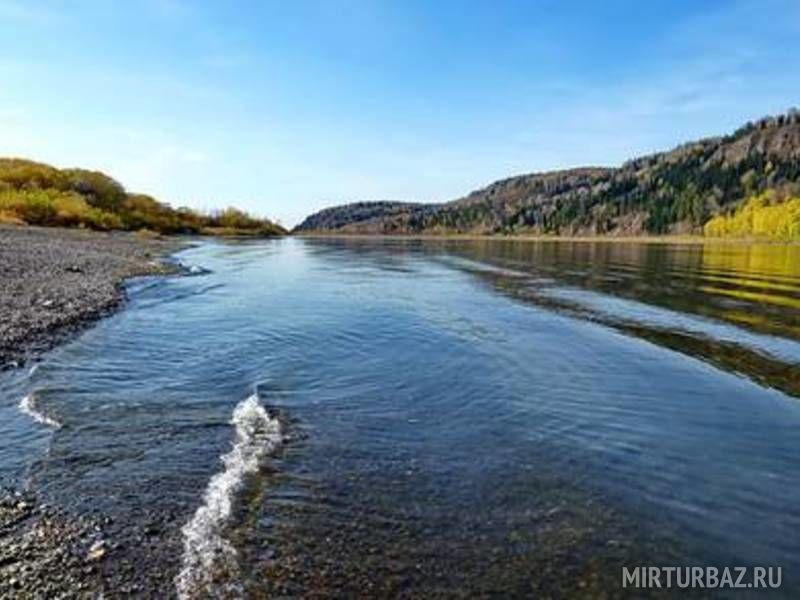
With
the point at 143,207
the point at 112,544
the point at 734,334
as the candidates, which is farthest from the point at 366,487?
the point at 143,207

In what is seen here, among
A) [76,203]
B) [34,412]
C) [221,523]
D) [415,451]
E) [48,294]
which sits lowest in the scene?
[415,451]

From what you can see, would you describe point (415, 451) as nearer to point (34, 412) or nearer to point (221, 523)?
point (221, 523)

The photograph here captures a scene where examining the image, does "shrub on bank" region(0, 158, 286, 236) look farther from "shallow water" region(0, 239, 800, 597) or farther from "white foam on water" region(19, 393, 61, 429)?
"white foam on water" region(19, 393, 61, 429)

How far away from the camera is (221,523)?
27.8 feet

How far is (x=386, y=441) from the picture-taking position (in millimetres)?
11938

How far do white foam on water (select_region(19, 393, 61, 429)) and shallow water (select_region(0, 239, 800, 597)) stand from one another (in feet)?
0.22

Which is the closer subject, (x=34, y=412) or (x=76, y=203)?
(x=34, y=412)

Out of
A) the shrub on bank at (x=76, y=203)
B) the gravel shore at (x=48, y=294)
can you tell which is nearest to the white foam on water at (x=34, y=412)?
the gravel shore at (x=48, y=294)

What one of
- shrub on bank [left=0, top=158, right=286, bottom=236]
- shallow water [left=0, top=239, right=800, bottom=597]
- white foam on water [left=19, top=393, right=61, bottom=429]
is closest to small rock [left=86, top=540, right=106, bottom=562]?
shallow water [left=0, top=239, right=800, bottom=597]

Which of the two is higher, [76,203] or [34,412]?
[76,203]

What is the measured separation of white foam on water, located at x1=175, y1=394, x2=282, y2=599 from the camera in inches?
279

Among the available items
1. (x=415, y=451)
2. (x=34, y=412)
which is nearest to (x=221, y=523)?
(x=415, y=451)

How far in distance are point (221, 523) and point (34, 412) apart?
593cm

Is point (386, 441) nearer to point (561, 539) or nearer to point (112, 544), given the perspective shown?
point (561, 539)
